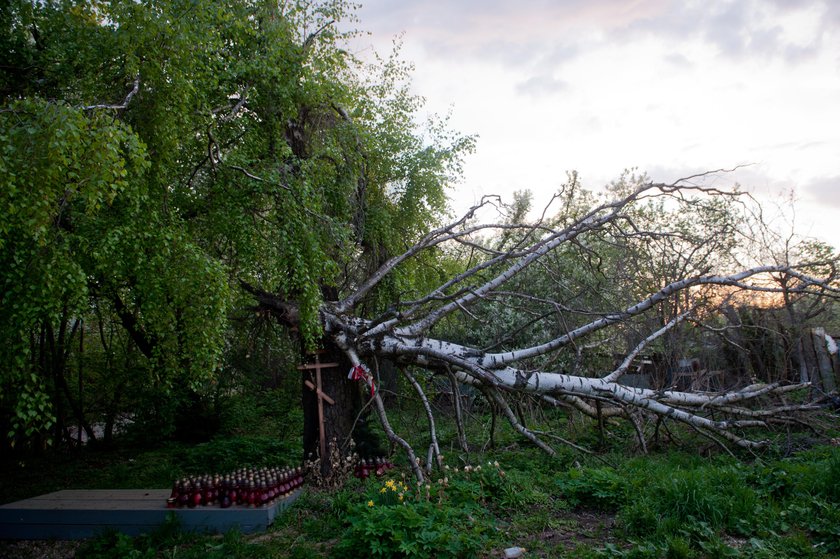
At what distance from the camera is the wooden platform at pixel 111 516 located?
6168mm

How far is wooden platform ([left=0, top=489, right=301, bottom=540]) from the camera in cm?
617

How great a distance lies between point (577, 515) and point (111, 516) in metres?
4.90

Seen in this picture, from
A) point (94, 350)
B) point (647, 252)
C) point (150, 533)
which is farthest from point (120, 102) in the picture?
point (94, 350)

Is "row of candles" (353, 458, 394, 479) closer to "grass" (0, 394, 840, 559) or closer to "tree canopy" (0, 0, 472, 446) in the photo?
"grass" (0, 394, 840, 559)

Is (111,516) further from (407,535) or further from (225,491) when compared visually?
(407,535)

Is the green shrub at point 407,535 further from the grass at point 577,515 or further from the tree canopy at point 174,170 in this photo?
the tree canopy at point 174,170

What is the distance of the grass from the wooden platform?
7.5 inches

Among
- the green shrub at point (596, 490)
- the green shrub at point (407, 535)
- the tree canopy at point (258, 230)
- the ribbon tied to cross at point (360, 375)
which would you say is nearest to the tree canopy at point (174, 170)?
the tree canopy at point (258, 230)

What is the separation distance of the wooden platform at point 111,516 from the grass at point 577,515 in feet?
0.62

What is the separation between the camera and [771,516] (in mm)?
4844

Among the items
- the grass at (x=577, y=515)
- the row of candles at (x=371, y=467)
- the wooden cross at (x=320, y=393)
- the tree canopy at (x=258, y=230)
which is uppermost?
the tree canopy at (x=258, y=230)

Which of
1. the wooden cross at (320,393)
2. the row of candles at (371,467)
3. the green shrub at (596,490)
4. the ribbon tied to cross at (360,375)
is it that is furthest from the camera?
the wooden cross at (320,393)

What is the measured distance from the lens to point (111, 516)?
249 inches

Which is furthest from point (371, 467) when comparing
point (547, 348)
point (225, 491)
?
point (547, 348)
